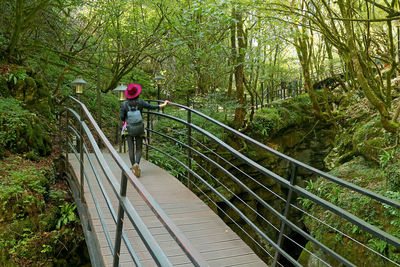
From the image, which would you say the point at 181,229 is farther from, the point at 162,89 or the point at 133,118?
the point at 162,89

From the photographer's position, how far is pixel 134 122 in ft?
18.9

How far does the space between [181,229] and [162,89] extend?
885 centimetres

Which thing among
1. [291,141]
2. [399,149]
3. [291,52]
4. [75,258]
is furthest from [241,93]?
[291,52]

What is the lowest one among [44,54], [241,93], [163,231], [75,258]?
[75,258]

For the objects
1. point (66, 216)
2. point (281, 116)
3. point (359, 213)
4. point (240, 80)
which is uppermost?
point (240, 80)

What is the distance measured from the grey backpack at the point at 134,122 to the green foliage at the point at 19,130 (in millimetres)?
2531

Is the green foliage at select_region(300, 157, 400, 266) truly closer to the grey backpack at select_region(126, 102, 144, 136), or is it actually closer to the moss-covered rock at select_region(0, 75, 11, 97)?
the grey backpack at select_region(126, 102, 144, 136)

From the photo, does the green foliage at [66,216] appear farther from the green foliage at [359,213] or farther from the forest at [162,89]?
the green foliage at [359,213]

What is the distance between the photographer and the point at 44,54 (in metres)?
10.3

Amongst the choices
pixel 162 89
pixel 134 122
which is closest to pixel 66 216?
pixel 134 122

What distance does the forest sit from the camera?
509 cm

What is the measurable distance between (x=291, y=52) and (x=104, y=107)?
1736 centimetres

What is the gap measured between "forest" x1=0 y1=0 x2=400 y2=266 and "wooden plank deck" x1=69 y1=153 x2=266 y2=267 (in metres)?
1.13

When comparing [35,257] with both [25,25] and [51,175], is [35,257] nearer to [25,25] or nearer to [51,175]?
[51,175]
